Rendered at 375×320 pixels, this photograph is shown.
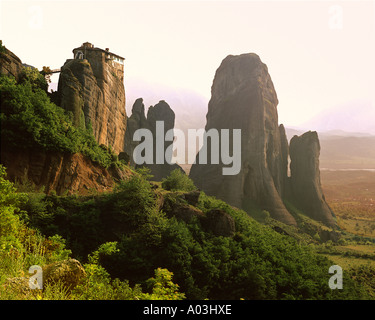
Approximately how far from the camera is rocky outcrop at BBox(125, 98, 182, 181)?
79562 mm

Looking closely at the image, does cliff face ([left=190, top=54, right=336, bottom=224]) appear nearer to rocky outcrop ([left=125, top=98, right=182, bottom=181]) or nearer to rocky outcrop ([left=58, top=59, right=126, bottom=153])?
rocky outcrop ([left=125, top=98, right=182, bottom=181])

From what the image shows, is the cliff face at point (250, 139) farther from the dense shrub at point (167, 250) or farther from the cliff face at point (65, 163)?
the dense shrub at point (167, 250)

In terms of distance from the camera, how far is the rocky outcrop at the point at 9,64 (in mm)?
24656

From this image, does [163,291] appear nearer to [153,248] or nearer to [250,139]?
[153,248]

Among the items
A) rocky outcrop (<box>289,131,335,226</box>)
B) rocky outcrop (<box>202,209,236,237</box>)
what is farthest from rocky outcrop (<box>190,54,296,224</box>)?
rocky outcrop (<box>202,209,236,237</box>)

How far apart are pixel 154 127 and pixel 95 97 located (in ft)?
169

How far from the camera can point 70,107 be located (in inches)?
1142

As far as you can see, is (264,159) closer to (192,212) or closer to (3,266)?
(192,212)

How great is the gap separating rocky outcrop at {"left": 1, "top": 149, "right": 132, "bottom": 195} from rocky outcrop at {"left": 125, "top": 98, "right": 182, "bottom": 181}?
51.4 meters

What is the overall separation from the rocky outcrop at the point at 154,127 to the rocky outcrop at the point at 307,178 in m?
37.5

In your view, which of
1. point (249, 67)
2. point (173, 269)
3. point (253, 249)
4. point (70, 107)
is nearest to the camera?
point (173, 269)
